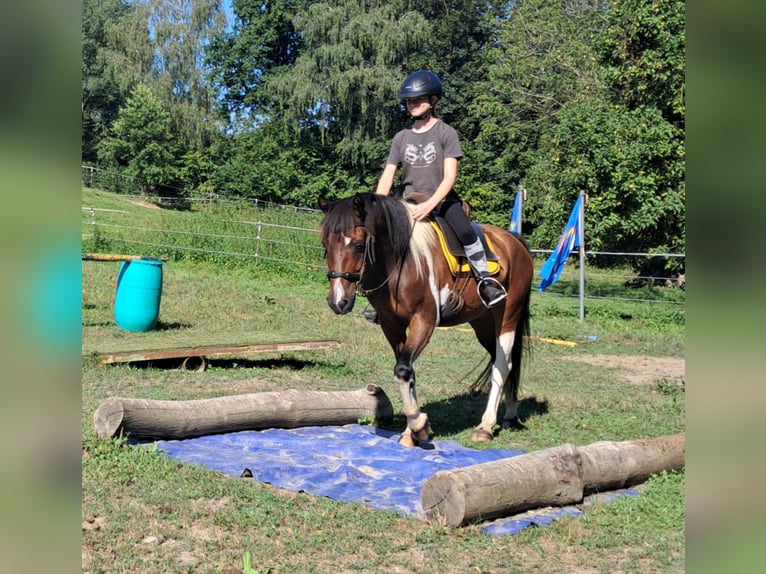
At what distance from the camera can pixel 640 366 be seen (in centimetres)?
1131

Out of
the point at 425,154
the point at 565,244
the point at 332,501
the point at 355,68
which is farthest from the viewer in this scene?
the point at 355,68

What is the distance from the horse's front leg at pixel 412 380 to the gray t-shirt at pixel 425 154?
115 cm

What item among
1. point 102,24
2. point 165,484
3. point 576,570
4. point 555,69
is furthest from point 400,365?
point 102,24

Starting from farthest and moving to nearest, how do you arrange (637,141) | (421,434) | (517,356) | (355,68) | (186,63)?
(186,63) → (355,68) → (637,141) → (517,356) → (421,434)

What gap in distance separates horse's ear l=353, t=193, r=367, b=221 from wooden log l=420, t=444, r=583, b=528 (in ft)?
6.61

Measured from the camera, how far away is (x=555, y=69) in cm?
3281

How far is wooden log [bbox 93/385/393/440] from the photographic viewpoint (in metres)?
5.66

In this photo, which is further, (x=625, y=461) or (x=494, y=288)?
(x=494, y=288)

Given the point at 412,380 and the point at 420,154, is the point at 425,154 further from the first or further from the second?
the point at 412,380

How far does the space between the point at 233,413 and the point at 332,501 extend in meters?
1.87

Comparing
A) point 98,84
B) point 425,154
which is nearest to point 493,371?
point 425,154

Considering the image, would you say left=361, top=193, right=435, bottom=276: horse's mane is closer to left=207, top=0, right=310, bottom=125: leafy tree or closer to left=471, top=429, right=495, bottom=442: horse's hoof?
left=471, top=429, right=495, bottom=442: horse's hoof

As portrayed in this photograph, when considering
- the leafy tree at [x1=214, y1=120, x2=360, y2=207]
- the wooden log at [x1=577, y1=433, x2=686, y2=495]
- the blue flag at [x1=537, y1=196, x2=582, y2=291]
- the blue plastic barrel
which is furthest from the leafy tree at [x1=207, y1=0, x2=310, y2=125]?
the wooden log at [x1=577, y1=433, x2=686, y2=495]

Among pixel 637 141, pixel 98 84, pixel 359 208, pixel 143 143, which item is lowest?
pixel 359 208
